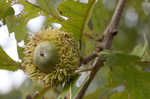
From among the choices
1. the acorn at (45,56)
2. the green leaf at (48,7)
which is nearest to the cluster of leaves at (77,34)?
the green leaf at (48,7)

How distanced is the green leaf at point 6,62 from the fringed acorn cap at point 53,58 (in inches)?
5.5

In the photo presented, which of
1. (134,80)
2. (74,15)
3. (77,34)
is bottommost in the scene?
(134,80)

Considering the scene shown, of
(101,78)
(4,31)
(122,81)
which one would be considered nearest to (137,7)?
(101,78)

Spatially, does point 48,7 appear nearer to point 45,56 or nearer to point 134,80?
point 45,56

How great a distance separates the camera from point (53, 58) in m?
1.34

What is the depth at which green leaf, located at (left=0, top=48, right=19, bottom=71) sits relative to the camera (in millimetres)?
1491

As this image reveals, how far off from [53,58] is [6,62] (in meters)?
0.35

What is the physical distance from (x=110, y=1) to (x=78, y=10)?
5.64 feet

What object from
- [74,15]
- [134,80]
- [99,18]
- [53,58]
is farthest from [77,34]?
[99,18]

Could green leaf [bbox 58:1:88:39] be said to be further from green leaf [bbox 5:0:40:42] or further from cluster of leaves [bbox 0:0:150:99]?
green leaf [bbox 5:0:40:42]

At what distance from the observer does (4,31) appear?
5.34ft

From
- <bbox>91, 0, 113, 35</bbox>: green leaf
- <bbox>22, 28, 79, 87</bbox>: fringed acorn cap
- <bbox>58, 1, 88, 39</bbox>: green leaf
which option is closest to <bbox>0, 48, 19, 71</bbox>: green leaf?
<bbox>22, 28, 79, 87</bbox>: fringed acorn cap

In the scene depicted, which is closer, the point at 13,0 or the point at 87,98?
the point at 13,0

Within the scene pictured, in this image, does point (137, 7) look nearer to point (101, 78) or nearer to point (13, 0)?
point (101, 78)
